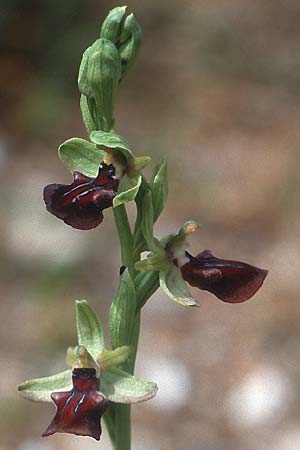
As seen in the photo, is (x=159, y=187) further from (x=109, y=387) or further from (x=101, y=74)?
(x=109, y=387)

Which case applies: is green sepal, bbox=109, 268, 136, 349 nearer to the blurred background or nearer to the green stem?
the green stem

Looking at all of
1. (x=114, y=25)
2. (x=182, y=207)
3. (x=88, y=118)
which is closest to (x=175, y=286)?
(x=88, y=118)

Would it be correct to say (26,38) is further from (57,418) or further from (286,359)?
(57,418)

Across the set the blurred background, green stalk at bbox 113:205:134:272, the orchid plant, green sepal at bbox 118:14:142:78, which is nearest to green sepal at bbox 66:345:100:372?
the orchid plant

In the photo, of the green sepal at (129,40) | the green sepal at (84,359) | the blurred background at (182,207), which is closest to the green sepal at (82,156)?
the green sepal at (129,40)

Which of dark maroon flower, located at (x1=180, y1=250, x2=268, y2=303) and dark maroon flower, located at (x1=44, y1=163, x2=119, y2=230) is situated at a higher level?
dark maroon flower, located at (x1=44, y1=163, x2=119, y2=230)

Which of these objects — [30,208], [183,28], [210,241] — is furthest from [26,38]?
[210,241]
